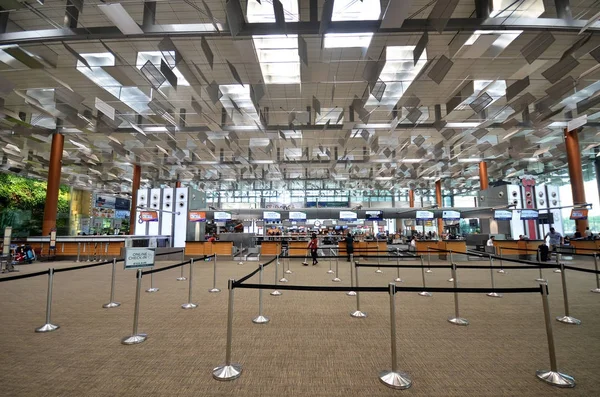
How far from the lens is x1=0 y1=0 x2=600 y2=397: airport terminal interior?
115 inches

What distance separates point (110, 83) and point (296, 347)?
36.5 ft

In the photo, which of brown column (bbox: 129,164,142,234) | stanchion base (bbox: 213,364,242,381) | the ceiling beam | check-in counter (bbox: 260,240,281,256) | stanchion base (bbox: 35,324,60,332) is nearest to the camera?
stanchion base (bbox: 213,364,242,381)

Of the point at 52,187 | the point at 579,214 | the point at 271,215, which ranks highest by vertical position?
the point at 52,187

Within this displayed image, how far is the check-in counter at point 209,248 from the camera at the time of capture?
1498cm

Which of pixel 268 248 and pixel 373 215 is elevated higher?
pixel 373 215

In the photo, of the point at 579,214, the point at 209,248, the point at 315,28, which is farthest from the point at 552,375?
the point at 579,214

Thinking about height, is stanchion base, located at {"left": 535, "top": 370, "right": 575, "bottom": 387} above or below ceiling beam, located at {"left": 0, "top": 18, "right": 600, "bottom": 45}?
below

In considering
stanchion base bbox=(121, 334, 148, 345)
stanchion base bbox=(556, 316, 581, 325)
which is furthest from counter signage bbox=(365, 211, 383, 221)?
stanchion base bbox=(121, 334, 148, 345)

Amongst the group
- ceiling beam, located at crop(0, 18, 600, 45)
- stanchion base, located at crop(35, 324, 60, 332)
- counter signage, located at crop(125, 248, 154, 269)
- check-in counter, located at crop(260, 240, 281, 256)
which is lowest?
stanchion base, located at crop(35, 324, 60, 332)

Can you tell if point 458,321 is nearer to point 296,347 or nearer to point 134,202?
point 296,347

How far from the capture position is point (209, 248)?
49.5ft

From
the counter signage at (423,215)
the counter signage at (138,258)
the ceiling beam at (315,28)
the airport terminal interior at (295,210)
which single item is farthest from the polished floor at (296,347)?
the counter signage at (423,215)

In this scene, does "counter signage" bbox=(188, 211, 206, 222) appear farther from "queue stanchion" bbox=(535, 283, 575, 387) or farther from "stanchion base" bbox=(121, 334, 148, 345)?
"queue stanchion" bbox=(535, 283, 575, 387)

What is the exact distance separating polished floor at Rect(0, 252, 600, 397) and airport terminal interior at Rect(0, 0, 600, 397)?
0.03 meters
